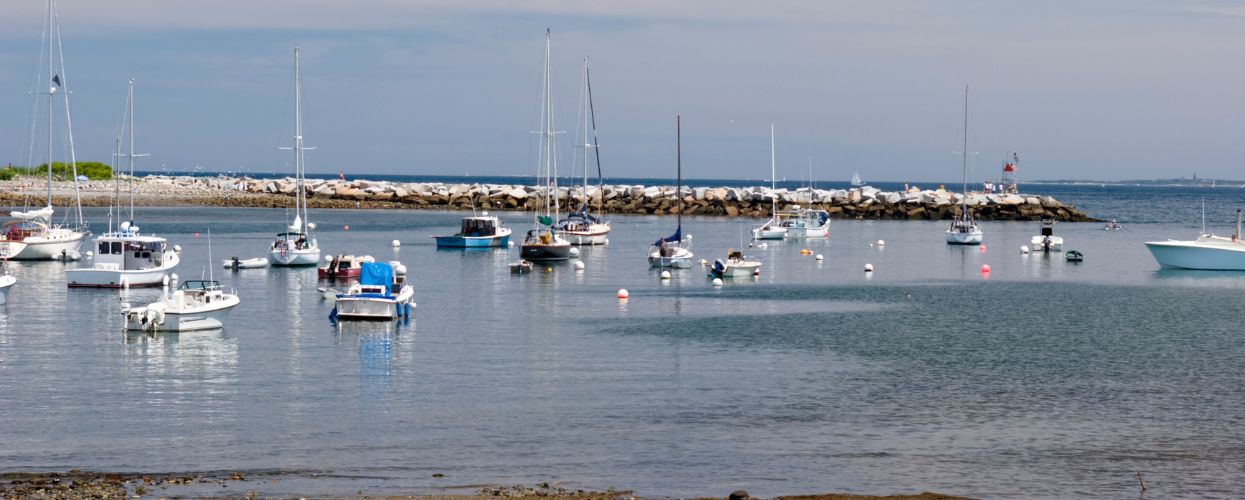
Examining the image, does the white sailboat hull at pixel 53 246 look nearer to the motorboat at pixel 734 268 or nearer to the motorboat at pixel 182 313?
the motorboat at pixel 182 313

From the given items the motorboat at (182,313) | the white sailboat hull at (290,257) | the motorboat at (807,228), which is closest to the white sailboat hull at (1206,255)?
the motorboat at (807,228)

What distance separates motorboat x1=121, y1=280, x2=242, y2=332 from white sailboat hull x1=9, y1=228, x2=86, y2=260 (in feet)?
99.0

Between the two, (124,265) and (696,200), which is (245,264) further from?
(696,200)

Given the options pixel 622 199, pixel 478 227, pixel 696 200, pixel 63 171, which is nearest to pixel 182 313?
pixel 478 227

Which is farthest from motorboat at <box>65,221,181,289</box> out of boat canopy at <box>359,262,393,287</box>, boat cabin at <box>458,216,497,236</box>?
boat cabin at <box>458,216,497,236</box>

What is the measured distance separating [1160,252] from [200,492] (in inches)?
2444

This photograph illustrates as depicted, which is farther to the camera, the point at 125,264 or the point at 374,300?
the point at 125,264

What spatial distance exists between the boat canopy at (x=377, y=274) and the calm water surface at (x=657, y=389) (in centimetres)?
209

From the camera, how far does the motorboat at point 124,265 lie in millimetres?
50031

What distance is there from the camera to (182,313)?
35.9 meters

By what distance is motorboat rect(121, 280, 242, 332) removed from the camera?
118ft

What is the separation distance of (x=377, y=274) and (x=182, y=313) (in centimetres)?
678

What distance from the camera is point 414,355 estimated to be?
3341 cm

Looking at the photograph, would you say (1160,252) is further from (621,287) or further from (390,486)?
(390,486)
